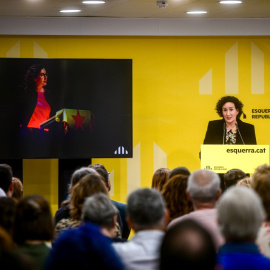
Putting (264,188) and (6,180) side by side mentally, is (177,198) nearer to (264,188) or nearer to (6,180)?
(264,188)

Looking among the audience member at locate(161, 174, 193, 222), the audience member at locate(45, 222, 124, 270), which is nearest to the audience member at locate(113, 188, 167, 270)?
the audience member at locate(45, 222, 124, 270)

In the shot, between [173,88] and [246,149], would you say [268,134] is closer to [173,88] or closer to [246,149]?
[246,149]

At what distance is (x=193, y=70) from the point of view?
9.08m

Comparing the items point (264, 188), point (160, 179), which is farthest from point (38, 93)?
point (264, 188)

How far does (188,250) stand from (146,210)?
1.18 metres

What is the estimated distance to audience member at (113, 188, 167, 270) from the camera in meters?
2.75

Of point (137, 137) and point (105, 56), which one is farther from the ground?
point (105, 56)

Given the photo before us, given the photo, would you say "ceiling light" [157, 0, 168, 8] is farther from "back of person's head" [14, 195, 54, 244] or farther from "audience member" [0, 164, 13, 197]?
"back of person's head" [14, 195, 54, 244]

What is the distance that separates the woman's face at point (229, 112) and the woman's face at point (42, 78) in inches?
107

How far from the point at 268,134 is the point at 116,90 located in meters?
2.53

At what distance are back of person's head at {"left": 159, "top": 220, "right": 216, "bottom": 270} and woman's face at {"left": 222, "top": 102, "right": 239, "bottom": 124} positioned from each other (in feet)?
23.7

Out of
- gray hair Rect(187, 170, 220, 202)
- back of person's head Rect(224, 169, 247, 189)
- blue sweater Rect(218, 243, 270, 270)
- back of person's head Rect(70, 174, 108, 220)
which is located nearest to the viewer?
blue sweater Rect(218, 243, 270, 270)

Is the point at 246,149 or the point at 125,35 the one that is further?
the point at 125,35

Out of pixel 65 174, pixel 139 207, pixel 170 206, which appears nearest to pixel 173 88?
pixel 65 174
